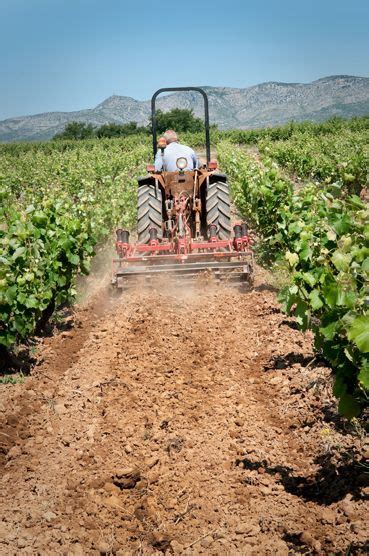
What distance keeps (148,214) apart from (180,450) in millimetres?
4732

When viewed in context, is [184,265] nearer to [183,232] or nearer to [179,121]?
[183,232]

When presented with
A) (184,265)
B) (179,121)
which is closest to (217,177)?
(184,265)

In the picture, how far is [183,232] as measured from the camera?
23.8ft

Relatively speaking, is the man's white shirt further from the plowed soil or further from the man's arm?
the plowed soil

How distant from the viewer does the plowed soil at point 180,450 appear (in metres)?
2.77

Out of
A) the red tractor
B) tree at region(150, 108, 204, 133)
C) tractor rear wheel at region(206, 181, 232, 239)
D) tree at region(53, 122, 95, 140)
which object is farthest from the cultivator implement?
tree at region(53, 122, 95, 140)

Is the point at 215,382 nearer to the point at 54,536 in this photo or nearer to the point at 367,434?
the point at 367,434

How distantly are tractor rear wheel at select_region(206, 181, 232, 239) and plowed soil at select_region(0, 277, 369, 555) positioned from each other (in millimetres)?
2364

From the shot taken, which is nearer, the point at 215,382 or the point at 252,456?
the point at 252,456

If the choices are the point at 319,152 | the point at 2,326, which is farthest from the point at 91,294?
the point at 319,152

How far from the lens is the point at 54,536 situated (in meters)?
2.77

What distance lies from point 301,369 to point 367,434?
1192mm

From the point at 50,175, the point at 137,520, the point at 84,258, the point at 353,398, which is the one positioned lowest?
the point at 137,520

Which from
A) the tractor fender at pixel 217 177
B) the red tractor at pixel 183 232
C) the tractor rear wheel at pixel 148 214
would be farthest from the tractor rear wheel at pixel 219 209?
the tractor rear wheel at pixel 148 214
